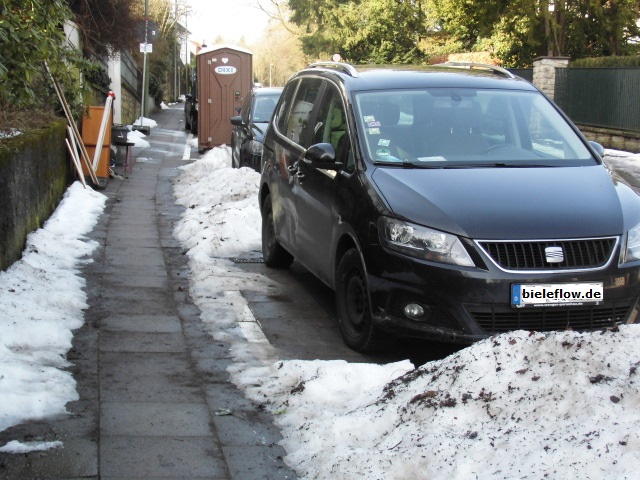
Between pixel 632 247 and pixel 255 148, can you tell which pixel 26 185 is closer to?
pixel 632 247

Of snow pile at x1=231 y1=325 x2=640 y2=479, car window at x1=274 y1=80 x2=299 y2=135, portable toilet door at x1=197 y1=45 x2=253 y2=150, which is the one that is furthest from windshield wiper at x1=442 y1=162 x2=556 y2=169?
portable toilet door at x1=197 y1=45 x2=253 y2=150

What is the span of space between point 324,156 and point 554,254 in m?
1.81

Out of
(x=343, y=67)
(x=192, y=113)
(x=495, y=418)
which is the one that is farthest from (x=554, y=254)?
(x=192, y=113)

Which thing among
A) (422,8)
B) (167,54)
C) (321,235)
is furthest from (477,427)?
(167,54)

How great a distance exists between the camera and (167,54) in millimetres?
60250

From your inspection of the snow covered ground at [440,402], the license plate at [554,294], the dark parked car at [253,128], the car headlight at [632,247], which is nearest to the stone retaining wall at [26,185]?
the snow covered ground at [440,402]

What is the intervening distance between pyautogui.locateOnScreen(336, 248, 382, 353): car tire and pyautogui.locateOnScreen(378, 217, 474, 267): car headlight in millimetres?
342

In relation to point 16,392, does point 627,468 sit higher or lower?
higher

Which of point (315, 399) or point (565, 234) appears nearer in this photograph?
point (315, 399)

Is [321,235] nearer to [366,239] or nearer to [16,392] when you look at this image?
[366,239]

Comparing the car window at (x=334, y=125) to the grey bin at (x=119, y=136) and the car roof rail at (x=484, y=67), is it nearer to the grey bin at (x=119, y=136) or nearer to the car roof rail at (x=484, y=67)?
the car roof rail at (x=484, y=67)

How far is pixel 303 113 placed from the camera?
27.5 feet

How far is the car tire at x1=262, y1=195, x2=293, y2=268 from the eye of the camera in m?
9.21

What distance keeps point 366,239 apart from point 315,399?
1.35 metres
